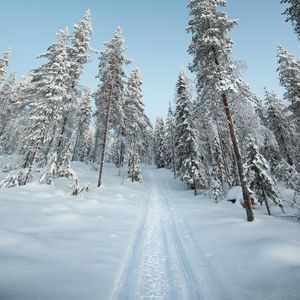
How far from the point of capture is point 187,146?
29922 millimetres

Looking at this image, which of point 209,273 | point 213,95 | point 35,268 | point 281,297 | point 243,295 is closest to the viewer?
point 281,297

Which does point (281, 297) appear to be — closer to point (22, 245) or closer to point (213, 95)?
point (22, 245)

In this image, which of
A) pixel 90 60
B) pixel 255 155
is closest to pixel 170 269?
pixel 255 155

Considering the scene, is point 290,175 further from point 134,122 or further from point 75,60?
point 134,122

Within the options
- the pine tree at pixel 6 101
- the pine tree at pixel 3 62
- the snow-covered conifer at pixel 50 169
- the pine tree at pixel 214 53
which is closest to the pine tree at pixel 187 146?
the pine tree at pixel 214 53

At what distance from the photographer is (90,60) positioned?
24234mm

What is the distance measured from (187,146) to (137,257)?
23.3 m

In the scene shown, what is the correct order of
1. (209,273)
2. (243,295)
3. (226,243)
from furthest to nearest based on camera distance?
1. (226,243)
2. (209,273)
3. (243,295)

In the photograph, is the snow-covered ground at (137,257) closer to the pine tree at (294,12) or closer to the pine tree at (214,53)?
the pine tree at (214,53)

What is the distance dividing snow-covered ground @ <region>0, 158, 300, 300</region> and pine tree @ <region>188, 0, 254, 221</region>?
484 cm

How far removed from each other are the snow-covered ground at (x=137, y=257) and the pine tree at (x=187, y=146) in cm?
1699

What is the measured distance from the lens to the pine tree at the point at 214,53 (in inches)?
513

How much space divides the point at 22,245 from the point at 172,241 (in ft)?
18.9

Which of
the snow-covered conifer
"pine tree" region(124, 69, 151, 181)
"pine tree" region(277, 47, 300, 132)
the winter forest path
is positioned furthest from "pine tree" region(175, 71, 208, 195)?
the winter forest path
